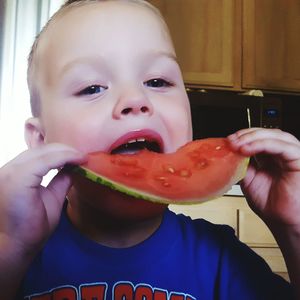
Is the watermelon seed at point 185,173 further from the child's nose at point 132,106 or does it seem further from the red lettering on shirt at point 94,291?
the red lettering on shirt at point 94,291

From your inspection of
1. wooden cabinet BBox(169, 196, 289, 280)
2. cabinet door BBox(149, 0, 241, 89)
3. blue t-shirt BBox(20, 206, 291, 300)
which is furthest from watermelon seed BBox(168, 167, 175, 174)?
cabinet door BBox(149, 0, 241, 89)

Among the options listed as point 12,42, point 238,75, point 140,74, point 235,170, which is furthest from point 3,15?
point 235,170

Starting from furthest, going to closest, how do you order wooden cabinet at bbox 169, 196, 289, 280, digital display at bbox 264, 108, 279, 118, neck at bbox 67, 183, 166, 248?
digital display at bbox 264, 108, 279, 118
wooden cabinet at bbox 169, 196, 289, 280
neck at bbox 67, 183, 166, 248

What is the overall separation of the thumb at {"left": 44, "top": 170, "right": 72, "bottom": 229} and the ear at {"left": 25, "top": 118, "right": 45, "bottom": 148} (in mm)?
172

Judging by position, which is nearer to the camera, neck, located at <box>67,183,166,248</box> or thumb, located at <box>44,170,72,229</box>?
thumb, located at <box>44,170,72,229</box>

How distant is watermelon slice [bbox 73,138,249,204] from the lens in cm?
59

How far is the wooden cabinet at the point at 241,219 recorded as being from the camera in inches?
79.4

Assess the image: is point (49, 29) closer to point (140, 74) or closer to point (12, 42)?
point (140, 74)

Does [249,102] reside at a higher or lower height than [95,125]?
lower

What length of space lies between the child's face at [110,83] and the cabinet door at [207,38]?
177 centimetres

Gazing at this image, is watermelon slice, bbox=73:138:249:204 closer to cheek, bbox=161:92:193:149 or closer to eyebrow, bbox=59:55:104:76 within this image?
cheek, bbox=161:92:193:149

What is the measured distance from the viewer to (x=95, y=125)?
0.72 m

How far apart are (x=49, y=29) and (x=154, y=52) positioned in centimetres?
22

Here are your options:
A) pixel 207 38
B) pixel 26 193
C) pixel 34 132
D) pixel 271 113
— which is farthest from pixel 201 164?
pixel 207 38
